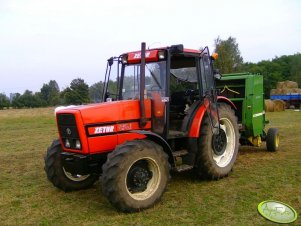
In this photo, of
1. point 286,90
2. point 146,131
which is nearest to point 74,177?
point 146,131

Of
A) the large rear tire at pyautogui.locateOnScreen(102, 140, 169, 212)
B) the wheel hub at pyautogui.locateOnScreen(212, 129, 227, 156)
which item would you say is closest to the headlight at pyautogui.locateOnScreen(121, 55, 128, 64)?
the large rear tire at pyautogui.locateOnScreen(102, 140, 169, 212)

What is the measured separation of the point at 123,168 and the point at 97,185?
209cm

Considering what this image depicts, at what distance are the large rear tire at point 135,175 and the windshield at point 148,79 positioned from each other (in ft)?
4.00

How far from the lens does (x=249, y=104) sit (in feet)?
31.2

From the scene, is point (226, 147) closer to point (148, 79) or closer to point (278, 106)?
point (148, 79)

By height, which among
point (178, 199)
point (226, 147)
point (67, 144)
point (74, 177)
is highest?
point (67, 144)

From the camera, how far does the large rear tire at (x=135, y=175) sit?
5.34 meters

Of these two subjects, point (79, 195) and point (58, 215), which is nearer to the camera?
point (58, 215)

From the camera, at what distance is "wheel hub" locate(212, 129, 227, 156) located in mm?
7428

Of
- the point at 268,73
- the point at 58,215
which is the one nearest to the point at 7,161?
the point at 58,215

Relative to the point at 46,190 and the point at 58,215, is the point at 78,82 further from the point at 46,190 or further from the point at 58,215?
the point at 58,215

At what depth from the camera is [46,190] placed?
703cm
